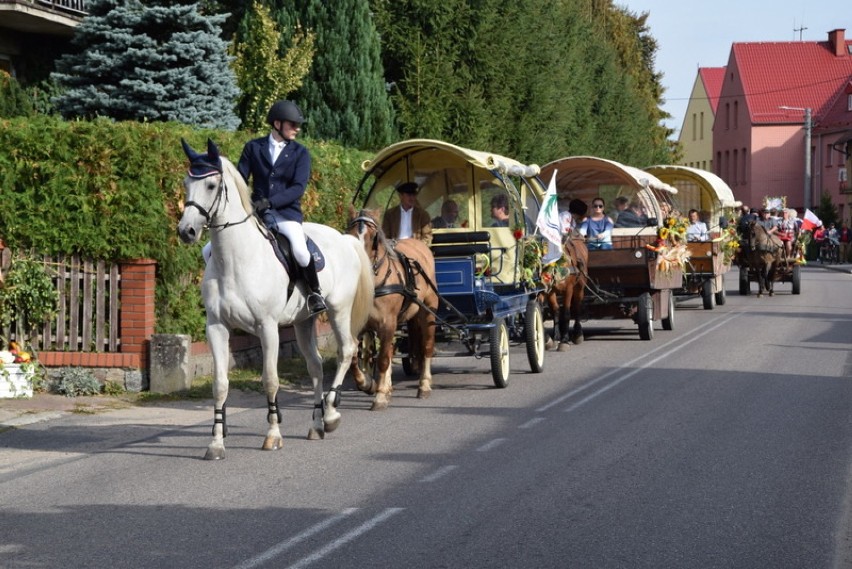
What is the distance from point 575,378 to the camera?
1484 centimetres

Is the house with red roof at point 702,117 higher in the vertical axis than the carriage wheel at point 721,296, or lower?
higher

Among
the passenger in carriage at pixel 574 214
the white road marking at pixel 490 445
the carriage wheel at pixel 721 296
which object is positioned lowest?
the white road marking at pixel 490 445

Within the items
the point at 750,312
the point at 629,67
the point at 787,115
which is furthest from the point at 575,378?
the point at 787,115

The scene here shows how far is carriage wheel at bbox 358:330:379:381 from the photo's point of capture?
13.6 metres

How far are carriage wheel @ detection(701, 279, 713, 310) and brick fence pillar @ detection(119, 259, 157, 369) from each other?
632 inches

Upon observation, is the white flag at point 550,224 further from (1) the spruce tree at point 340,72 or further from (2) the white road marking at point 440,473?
(1) the spruce tree at point 340,72

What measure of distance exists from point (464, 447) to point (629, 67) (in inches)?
2175

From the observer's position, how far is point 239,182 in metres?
9.88

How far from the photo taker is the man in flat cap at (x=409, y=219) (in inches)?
553

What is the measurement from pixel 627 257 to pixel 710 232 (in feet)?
30.5

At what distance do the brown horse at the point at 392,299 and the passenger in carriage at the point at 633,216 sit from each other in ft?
31.4

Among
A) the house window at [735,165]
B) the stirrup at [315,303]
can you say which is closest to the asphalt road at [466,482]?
the stirrup at [315,303]

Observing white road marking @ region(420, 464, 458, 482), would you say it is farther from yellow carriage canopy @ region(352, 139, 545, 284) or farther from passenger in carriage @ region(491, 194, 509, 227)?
passenger in carriage @ region(491, 194, 509, 227)

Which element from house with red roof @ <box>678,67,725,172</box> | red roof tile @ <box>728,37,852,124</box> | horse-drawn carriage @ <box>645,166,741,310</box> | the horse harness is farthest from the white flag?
house with red roof @ <box>678,67,725,172</box>
